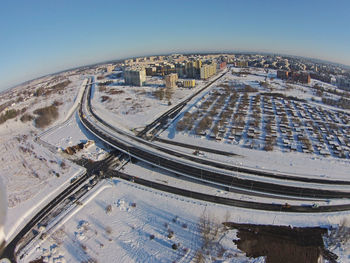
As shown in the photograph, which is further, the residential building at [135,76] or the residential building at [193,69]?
the residential building at [193,69]

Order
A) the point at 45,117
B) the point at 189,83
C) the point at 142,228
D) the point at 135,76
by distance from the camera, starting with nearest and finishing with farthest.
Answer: the point at 142,228 → the point at 45,117 → the point at 189,83 → the point at 135,76

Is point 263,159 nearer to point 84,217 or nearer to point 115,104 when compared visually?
point 84,217

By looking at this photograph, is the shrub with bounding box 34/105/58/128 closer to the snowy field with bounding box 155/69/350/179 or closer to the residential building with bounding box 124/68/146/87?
the residential building with bounding box 124/68/146/87

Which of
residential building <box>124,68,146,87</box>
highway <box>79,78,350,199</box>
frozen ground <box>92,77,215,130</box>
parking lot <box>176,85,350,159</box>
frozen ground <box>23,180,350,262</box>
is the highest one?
residential building <box>124,68,146,87</box>

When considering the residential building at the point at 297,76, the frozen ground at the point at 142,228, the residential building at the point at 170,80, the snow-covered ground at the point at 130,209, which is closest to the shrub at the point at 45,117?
the snow-covered ground at the point at 130,209

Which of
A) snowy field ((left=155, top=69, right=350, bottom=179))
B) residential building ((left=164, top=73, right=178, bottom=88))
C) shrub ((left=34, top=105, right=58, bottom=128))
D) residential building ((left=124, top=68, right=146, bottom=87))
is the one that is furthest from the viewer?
residential building ((left=124, top=68, right=146, bottom=87))

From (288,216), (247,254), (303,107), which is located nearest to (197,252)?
A: (247,254)

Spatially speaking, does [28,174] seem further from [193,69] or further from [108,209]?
[193,69]

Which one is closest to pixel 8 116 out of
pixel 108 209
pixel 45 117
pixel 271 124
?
pixel 45 117

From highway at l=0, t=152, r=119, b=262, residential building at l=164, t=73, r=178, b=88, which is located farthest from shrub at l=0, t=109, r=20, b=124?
residential building at l=164, t=73, r=178, b=88

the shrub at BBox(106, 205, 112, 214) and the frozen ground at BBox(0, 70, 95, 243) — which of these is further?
the frozen ground at BBox(0, 70, 95, 243)

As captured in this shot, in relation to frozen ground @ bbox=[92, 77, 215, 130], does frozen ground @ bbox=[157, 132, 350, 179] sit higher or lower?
lower

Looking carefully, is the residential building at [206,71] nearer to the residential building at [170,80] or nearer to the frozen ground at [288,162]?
the residential building at [170,80]

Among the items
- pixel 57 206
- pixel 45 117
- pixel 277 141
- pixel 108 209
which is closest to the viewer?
pixel 108 209
